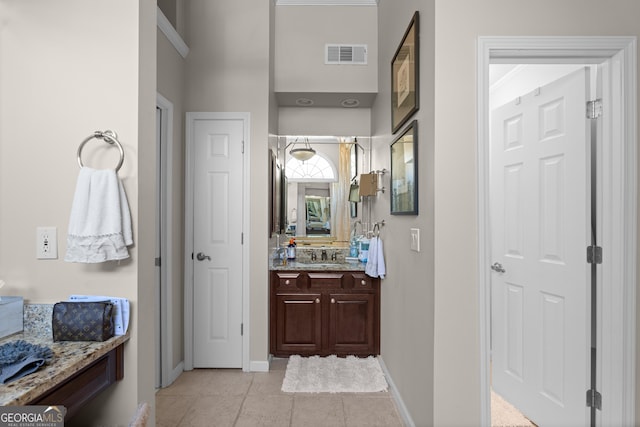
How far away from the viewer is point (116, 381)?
1.31 m

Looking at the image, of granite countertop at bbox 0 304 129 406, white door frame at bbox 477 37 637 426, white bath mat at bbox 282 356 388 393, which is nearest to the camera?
granite countertop at bbox 0 304 129 406

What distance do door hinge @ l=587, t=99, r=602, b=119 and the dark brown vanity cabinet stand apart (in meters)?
2.00

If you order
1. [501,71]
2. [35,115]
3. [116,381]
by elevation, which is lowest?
[116,381]

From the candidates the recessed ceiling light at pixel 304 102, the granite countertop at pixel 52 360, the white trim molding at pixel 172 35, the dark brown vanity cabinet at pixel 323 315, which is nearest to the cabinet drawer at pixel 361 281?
the dark brown vanity cabinet at pixel 323 315

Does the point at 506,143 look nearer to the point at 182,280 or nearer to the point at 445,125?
the point at 445,125

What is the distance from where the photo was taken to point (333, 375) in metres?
2.80

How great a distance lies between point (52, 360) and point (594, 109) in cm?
253

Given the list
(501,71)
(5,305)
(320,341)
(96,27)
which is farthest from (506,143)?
(5,305)

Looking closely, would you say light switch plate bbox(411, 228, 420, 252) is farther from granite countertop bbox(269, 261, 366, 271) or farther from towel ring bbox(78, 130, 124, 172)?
towel ring bbox(78, 130, 124, 172)

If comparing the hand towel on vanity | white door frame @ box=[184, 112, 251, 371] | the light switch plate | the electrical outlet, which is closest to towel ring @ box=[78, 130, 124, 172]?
the electrical outlet

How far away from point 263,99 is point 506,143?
6.48 ft

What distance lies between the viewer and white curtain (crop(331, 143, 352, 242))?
12.0 feet

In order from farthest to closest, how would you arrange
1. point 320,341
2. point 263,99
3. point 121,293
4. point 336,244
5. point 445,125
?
point 336,244
point 320,341
point 263,99
point 445,125
point 121,293

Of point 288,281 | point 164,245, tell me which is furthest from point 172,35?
point 288,281
